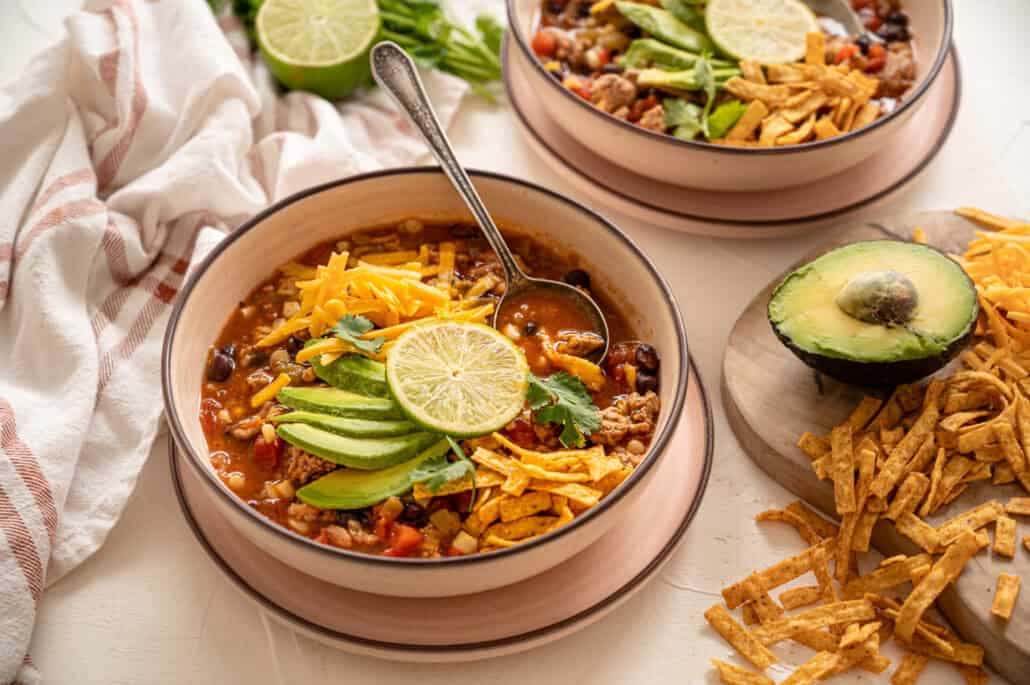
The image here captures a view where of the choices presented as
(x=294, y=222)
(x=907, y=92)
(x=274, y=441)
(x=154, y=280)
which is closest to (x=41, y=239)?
(x=154, y=280)

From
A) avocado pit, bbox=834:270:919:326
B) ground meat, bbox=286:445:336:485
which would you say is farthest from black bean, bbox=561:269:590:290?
ground meat, bbox=286:445:336:485

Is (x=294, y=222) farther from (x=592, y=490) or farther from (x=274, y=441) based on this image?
(x=592, y=490)

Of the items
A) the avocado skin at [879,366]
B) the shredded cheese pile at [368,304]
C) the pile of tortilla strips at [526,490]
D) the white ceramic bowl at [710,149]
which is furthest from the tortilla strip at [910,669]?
the white ceramic bowl at [710,149]

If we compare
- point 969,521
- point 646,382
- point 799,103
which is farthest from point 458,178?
point 969,521

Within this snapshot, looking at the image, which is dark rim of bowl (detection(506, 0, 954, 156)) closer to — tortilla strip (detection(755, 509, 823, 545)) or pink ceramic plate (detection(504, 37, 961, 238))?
pink ceramic plate (detection(504, 37, 961, 238))

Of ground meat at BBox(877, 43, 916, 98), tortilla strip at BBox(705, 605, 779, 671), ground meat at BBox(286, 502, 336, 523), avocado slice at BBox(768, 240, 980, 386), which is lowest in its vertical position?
tortilla strip at BBox(705, 605, 779, 671)

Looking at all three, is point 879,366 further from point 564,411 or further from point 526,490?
point 526,490
